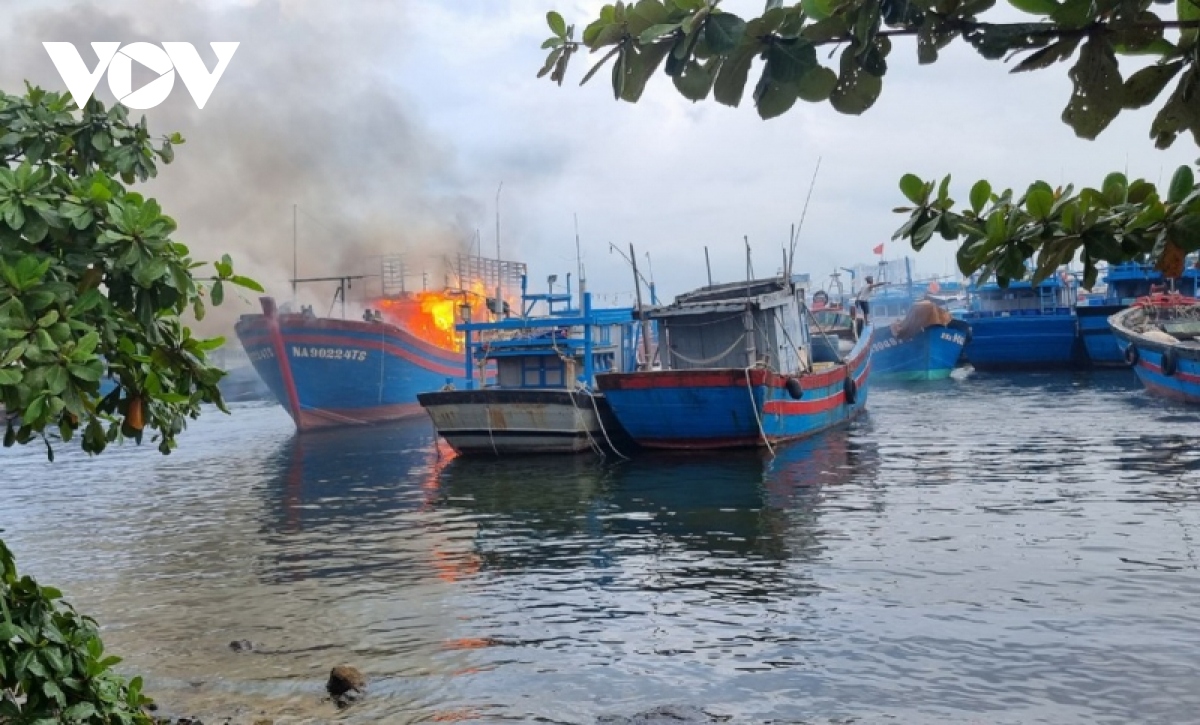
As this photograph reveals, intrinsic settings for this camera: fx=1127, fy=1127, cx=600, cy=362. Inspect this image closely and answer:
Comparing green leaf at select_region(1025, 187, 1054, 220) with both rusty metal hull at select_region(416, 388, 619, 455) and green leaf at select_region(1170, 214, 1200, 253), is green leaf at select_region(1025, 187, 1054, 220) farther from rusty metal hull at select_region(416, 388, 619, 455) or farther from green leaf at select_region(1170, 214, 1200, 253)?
rusty metal hull at select_region(416, 388, 619, 455)

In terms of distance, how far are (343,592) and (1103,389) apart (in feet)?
102

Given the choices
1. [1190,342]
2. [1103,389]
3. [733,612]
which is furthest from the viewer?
[1103,389]

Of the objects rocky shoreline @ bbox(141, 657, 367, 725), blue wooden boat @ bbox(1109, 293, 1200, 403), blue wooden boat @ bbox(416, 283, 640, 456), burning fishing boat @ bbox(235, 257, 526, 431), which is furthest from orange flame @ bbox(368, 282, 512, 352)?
rocky shoreline @ bbox(141, 657, 367, 725)

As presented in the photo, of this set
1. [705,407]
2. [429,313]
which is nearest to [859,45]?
[705,407]

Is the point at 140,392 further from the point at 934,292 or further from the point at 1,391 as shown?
the point at 934,292

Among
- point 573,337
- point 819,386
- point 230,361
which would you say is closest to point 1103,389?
point 819,386

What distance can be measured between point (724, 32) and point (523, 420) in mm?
21932

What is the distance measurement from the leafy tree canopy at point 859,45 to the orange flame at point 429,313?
42243 millimetres

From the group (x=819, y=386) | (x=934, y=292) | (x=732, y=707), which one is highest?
(x=934, y=292)

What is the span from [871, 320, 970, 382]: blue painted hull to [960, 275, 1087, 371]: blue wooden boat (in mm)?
1976

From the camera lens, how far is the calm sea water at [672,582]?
8633 mm

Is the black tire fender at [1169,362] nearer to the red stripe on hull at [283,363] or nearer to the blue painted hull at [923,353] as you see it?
the blue painted hull at [923,353]

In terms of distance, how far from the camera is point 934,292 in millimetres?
76438

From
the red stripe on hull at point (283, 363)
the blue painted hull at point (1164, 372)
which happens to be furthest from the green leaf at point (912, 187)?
the red stripe on hull at point (283, 363)
